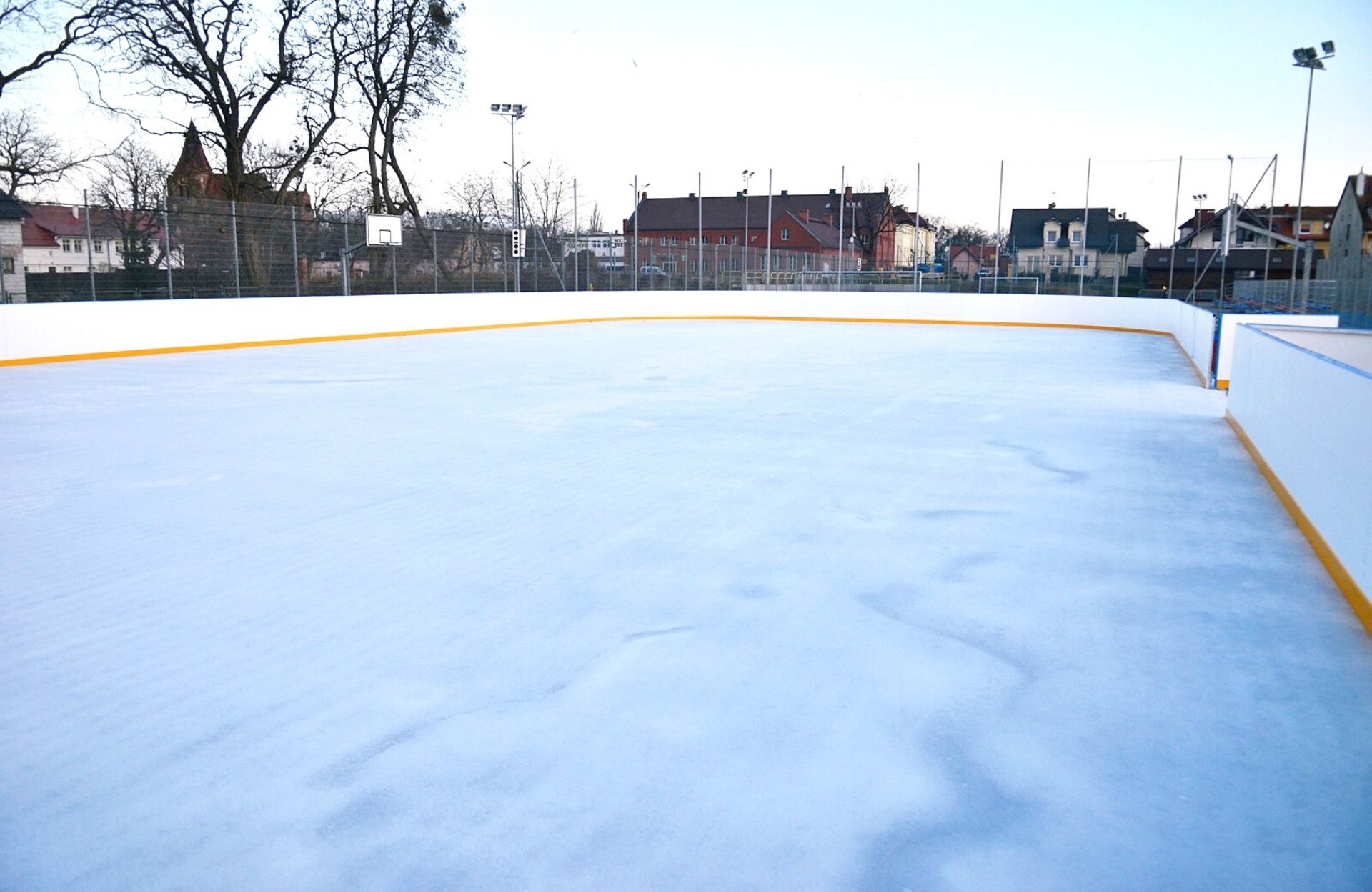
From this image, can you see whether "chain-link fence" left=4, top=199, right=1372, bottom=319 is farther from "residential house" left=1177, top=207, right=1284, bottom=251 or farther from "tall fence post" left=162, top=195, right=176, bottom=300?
"residential house" left=1177, top=207, right=1284, bottom=251

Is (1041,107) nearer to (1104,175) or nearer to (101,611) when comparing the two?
(1104,175)

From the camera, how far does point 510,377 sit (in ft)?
42.7

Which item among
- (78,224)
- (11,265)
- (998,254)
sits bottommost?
(11,265)

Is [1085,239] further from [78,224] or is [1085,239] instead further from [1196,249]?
[78,224]

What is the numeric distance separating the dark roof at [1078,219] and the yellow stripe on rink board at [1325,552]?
68.3ft

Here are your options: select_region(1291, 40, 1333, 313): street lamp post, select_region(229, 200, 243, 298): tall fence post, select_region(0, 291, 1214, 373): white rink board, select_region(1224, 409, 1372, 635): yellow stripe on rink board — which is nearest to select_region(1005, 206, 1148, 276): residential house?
select_region(0, 291, 1214, 373): white rink board

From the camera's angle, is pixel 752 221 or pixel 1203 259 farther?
pixel 752 221

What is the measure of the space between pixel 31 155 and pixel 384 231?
17.0m

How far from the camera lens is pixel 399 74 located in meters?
31.2

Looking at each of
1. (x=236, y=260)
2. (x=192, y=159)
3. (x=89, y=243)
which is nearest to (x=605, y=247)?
(x=236, y=260)

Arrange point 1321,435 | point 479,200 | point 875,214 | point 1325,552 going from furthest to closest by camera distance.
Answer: point 875,214 → point 479,200 → point 1321,435 → point 1325,552

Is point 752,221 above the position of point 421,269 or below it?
above

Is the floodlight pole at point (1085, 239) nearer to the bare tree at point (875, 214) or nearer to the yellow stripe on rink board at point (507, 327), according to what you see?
the yellow stripe on rink board at point (507, 327)

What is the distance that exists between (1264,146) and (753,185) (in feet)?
54.7
